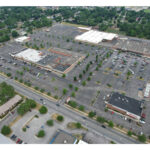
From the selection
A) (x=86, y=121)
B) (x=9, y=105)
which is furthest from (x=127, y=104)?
(x=9, y=105)

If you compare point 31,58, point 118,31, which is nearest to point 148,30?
point 118,31

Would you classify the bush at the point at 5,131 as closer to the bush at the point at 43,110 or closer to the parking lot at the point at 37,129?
the parking lot at the point at 37,129

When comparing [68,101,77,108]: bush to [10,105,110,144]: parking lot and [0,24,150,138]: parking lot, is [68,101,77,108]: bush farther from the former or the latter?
[10,105,110,144]: parking lot

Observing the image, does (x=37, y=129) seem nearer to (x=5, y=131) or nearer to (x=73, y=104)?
(x=5, y=131)

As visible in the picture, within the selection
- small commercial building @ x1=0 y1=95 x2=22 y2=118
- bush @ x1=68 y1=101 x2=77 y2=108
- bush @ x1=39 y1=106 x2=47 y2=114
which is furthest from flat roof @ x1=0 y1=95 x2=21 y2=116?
bush @ x1=68 y1=101 x2=77 y2=108

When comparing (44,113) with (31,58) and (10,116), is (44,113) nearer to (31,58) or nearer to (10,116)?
(10,116)

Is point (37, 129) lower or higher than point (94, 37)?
lower

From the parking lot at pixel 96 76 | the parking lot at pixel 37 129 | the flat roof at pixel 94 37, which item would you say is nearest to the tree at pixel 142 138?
the parking lot at pixel 96 76
